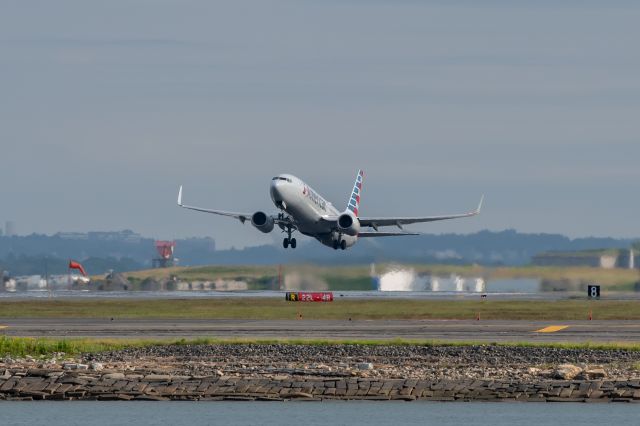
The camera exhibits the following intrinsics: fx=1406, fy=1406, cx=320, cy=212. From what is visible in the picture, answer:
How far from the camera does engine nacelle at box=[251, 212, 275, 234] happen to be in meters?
118

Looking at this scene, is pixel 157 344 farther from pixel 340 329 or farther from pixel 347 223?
pixel 347 223

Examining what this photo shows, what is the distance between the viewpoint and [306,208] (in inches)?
4471

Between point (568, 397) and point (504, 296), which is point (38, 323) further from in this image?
point (504, 296)

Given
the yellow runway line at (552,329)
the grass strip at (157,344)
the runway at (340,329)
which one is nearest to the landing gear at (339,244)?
the runway at (340,329)

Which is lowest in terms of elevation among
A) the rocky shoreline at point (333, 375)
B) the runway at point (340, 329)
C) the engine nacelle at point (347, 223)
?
the rocky shoreline at point (333, 375)

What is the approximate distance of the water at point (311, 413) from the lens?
139 feet

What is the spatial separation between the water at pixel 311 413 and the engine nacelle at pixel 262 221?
238ft

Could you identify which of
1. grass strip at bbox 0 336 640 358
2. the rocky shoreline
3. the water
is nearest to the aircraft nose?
grass strip at bbox 0 336 640 358

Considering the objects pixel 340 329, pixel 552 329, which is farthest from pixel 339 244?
pixel 552 329

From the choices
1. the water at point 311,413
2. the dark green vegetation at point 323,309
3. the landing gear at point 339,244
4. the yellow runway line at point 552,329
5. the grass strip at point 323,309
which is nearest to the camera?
the water at point 311,413

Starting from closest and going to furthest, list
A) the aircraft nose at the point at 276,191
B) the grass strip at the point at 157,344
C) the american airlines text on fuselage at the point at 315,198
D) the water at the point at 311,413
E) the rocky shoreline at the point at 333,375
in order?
the water at the point at 311,413 → the rocky shoreline at the point at 333,375 → the grass strip at the point at 157,344 → the aircraft nose at the point at 276,191 → the american airlines text on fuselage at the point at 315,198

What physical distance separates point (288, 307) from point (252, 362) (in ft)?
140

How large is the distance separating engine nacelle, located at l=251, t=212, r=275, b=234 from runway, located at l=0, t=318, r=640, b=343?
3845 cm

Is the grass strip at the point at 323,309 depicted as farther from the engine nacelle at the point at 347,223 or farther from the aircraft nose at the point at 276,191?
the engine nacelle at the point at 347,223
